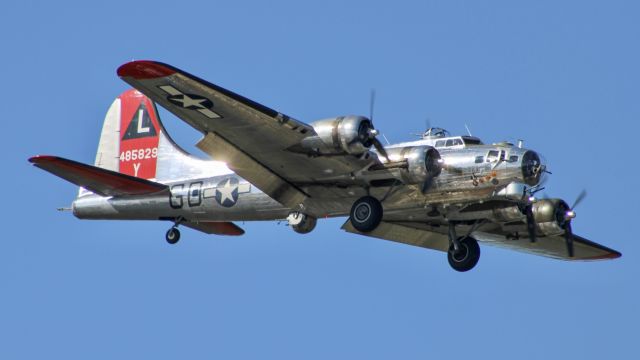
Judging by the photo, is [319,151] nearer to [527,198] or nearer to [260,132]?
[260,132]

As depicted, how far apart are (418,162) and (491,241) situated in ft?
17.7

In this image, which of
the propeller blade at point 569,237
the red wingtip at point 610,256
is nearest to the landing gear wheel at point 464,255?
the propeller blade at point 569,237

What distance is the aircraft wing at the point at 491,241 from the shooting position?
2553 centimetres

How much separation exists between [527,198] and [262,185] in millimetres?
5401

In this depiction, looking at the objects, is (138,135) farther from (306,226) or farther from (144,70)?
(144,70)

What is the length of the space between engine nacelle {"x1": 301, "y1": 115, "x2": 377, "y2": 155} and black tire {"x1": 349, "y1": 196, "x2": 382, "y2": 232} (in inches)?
54.6

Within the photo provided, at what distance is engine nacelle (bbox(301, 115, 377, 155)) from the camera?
21312 mm

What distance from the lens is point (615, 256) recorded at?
27.4 meters

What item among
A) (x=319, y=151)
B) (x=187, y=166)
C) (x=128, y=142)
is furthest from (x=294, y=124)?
(x=128, y=142)

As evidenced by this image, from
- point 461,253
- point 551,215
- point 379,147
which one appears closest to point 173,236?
point 379,147

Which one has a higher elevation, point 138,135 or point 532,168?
point 138,135

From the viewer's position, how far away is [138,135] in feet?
90.2

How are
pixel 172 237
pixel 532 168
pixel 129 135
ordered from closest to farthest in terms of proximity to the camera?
pixel 532 168 < pixel 172 237 < pixel 129 135

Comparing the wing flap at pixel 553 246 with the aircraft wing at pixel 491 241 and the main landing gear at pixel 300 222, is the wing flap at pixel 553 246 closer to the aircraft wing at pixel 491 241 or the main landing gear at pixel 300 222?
the aircraft wing at pixel 491 241
